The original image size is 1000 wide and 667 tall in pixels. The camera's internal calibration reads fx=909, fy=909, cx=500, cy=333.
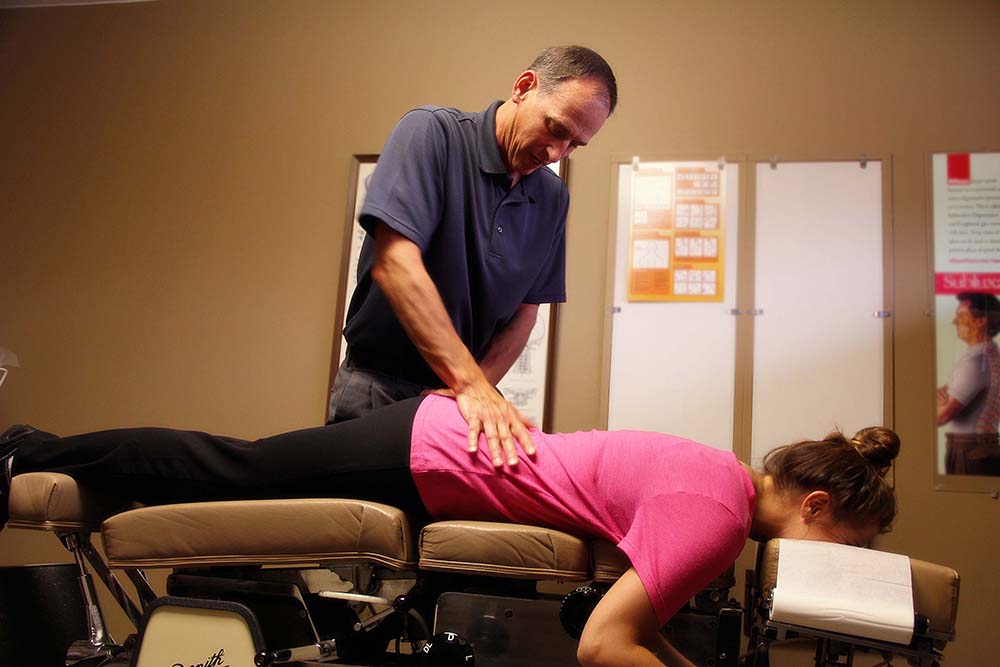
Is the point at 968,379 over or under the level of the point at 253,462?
over

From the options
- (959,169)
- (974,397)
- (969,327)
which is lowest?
(974,397)

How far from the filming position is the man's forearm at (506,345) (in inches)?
70.8

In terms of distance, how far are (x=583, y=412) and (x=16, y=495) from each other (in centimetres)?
138

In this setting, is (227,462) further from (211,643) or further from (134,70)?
(134,70)

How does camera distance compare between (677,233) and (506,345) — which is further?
(677,233)


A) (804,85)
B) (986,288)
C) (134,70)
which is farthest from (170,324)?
(986,288)

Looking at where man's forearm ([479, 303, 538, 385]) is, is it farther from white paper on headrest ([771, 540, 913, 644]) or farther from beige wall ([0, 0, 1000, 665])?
white paper on headrest ([771, 540, 913, 644])

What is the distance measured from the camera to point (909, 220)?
2320 mm

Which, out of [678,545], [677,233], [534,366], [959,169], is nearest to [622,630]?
[678,545]

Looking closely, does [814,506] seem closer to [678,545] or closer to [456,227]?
[678,545]

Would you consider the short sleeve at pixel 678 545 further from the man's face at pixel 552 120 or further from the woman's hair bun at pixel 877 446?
the man's face at pixel 552 120

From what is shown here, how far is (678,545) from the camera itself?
1.12m

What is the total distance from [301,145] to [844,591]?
2052 millimetres

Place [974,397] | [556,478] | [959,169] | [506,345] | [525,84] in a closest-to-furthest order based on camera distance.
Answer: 1. [556,478]
2. [525,84]
3. [506,345]
4. [974,397]
5. [959,169]
